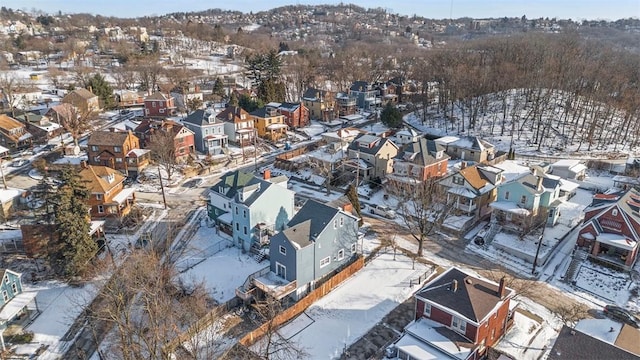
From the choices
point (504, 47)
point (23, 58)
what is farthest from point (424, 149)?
point (23, 58)

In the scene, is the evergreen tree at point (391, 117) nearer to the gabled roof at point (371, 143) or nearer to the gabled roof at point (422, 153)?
the gabled roof at point (371, 143)

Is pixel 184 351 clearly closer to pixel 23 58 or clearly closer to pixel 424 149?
pixel 424 149

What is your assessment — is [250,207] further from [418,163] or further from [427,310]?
[418,163]

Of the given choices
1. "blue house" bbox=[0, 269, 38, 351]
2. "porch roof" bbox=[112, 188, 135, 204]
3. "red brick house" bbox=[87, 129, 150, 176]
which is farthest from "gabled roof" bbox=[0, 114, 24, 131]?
"blue house" bbox=[0, 269, 38, 351]

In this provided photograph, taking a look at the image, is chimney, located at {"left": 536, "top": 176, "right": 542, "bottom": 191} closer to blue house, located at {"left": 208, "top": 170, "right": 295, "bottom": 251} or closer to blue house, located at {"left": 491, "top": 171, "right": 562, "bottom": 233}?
blue house, located at {"left": 491, "top": 171, "right": 562, "bottom": 233}

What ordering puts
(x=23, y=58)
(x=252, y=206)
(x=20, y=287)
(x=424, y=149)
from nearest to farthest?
(x=20, y=287) → (x=252, y=206) → (x=424, y=149) → (x=23, y=58)

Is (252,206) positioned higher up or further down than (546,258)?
higher up

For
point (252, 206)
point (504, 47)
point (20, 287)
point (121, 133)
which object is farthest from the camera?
point (504, 47)
